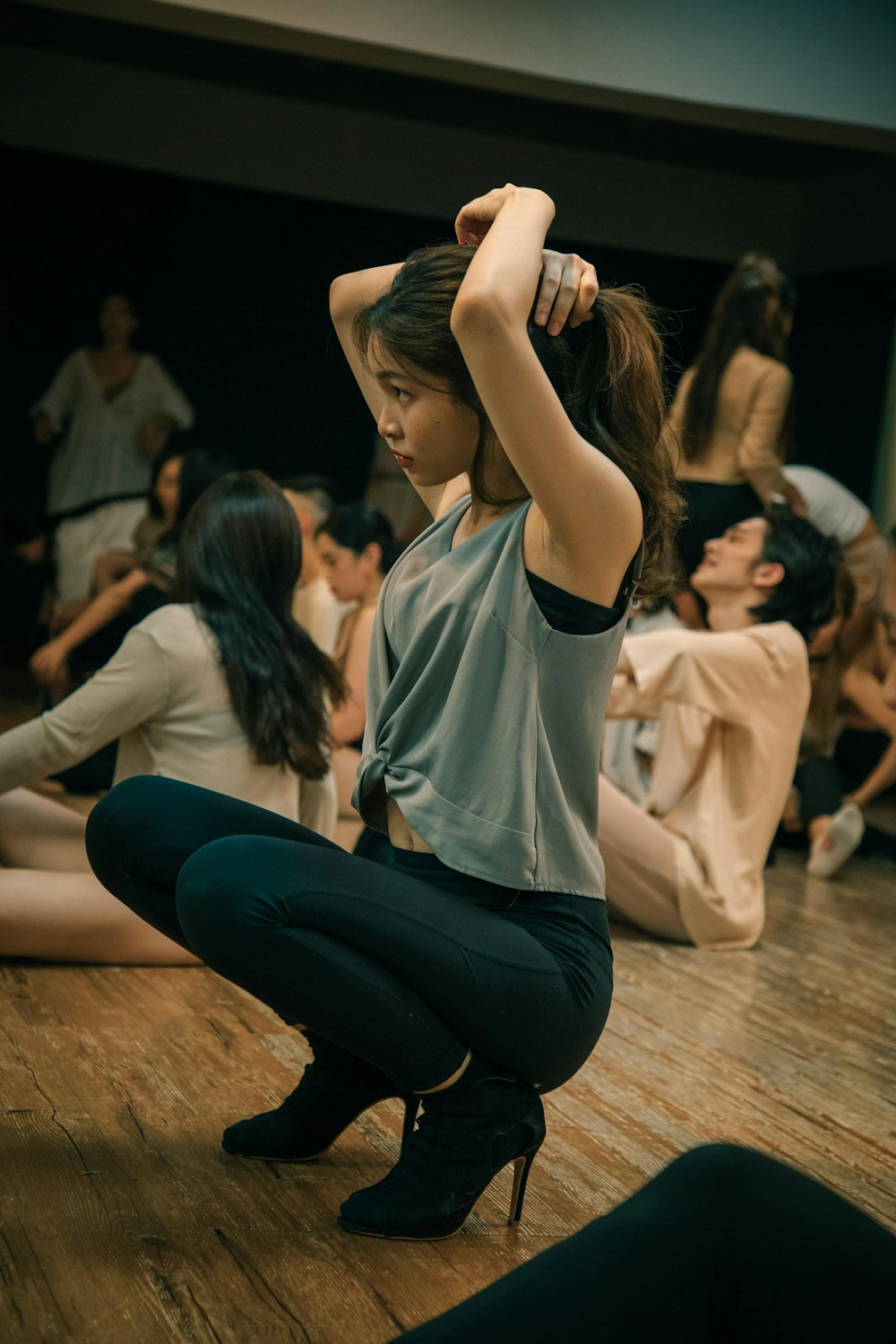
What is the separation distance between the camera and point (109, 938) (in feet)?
7.73

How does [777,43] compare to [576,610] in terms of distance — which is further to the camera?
[777,43]

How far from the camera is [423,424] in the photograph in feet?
4.73

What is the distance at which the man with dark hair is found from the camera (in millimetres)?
2896

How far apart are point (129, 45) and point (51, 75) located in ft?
1.52

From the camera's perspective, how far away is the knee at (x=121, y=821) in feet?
4.94

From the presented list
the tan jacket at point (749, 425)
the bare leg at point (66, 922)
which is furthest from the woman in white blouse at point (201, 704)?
Result: the tan jacket at point (749, 425)

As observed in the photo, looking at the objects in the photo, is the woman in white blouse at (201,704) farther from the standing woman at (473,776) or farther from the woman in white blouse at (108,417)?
the woman in white blouse at (108,417)

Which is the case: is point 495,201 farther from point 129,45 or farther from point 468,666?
point 129,45

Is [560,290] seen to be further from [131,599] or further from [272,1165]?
[131,599]

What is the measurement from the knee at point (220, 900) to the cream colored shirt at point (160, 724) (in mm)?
951

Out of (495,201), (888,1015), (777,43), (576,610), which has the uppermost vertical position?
(777,43)

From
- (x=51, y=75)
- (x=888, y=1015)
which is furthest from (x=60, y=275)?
(x=888, y=1015)

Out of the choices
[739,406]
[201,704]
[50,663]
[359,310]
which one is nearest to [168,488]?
[50,663]

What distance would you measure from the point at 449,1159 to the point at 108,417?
17.9 feet
